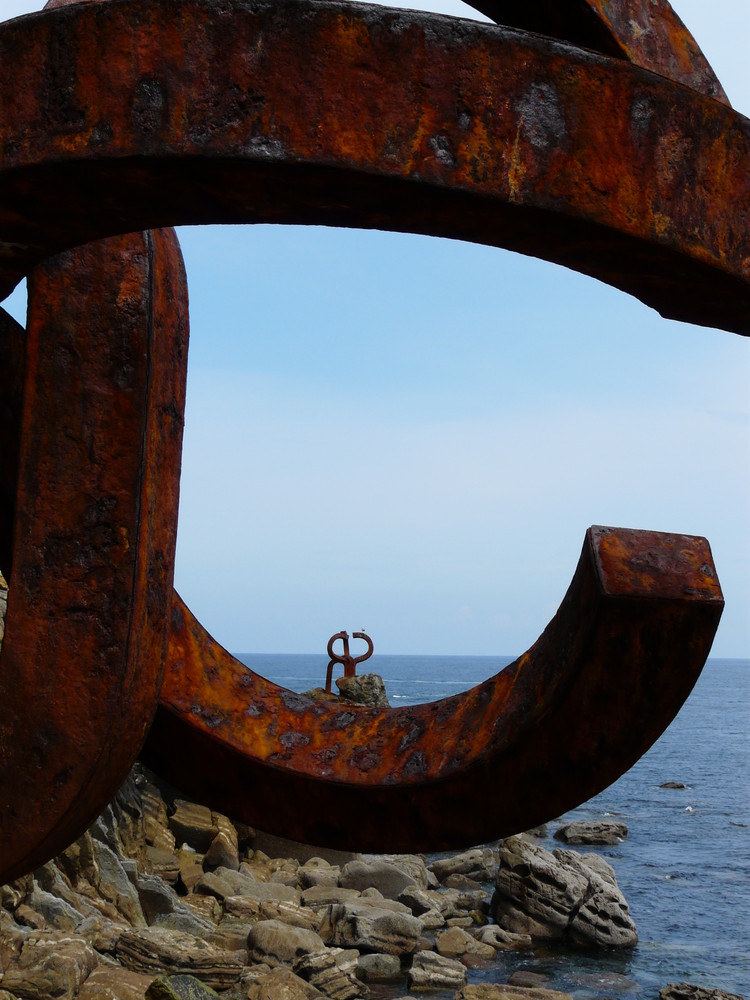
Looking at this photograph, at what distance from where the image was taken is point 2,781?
6.32 feet

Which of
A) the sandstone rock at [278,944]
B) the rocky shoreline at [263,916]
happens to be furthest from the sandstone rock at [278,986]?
the sandstone rock at [278,944]

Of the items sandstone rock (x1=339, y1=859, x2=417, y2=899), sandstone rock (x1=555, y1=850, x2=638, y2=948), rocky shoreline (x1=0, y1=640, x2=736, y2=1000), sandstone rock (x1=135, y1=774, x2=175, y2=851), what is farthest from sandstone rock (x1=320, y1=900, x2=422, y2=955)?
sandstone rock (x1=555, y1=850, x2=638, y2=948)

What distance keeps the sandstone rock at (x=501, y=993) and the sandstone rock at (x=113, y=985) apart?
412cm

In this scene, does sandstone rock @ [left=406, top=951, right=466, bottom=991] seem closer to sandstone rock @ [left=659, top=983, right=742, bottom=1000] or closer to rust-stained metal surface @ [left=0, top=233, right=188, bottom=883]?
sandstone rock @ [left=659, top=983, right=742, bottom=1000]

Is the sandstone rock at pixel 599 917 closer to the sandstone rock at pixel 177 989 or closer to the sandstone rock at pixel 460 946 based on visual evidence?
the sandstone rock at pixel 460 946

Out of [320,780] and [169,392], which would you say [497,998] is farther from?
[169,392]

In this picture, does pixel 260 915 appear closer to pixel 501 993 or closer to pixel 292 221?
pixel 501 993

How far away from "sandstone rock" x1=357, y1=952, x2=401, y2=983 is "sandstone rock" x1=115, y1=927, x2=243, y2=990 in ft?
8.11

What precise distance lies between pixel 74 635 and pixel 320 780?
2.54 ft

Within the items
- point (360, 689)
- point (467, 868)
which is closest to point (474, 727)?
point (360, 689)

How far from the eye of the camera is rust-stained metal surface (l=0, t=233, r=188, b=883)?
6.11 feet

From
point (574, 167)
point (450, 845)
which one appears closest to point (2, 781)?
point (450, 845)

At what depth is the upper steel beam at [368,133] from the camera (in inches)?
53.0

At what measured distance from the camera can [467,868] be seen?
62.6 ft
